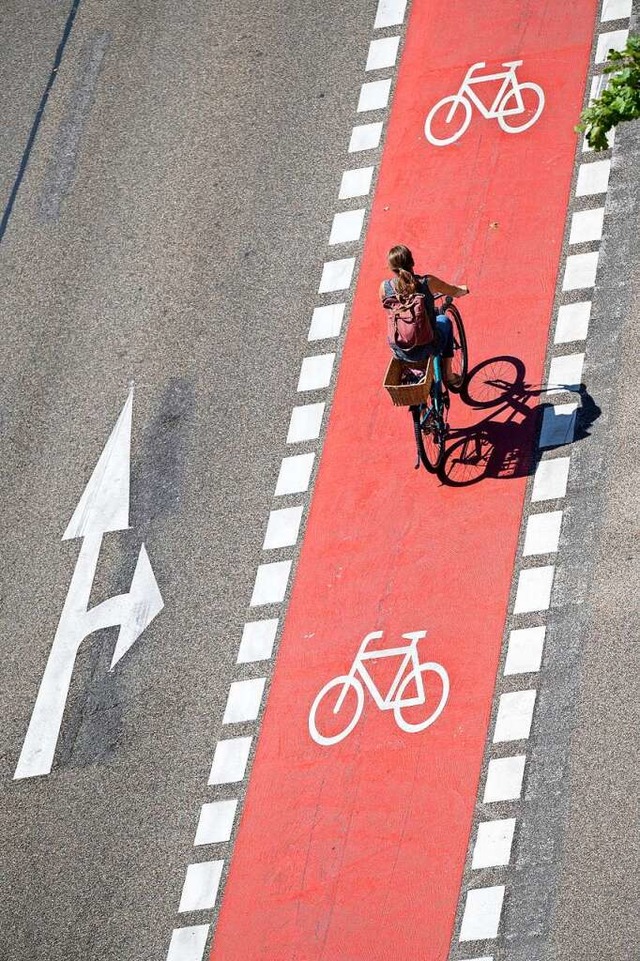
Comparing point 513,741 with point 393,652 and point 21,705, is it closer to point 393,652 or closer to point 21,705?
point 393,652

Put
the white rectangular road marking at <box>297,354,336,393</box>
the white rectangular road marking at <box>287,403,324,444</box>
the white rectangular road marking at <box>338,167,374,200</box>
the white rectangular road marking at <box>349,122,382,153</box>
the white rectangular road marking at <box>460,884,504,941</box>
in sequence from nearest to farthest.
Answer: the white rectangular road marking at <box>460,884,504,941</box>, the white rectangular road marking at <box>287,403,324,444</box>, the white rectangular road marking at <box>297,354,336,393</box>, the white rectangular road marking at <box>338,167,374,200</box>, the white rectangular road marking at <box>349,122,382,153</box>

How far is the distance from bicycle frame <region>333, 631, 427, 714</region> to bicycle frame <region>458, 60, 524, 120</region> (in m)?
A: 6.54

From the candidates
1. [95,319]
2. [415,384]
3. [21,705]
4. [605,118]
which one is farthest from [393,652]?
[95,319]

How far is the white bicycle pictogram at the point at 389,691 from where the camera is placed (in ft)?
42.1

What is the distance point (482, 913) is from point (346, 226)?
797cm

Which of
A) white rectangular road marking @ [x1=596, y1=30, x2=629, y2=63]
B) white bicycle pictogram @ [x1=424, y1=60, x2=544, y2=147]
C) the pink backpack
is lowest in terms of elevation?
the pink backpack

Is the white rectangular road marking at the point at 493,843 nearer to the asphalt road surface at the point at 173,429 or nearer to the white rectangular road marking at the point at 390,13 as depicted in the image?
the asphalt road surface at the point at 173,429

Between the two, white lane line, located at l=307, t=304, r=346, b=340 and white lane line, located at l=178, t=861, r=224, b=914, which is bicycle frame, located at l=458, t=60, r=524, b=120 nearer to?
white lane line, located at l=307, t=304, r=346, b=340

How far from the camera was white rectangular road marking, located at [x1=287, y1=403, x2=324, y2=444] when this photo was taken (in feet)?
49.3

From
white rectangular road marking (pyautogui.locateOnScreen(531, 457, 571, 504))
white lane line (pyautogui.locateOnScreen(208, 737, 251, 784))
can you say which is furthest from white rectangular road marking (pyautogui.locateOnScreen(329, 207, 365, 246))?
white lane line (pyautogui.locateOnScreen(208, 737, 251, 784))

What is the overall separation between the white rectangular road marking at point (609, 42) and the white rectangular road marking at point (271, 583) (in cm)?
687

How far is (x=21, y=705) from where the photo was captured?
46.7ft

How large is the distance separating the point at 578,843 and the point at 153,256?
344 inches

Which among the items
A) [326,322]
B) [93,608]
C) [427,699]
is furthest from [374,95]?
[427,699]
